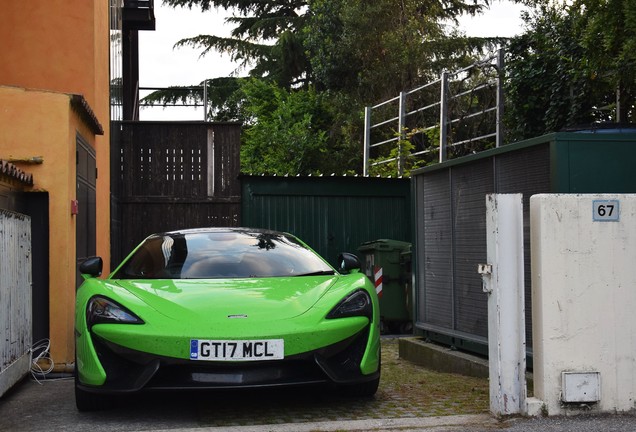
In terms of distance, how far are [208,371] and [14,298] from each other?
2495 millimetres

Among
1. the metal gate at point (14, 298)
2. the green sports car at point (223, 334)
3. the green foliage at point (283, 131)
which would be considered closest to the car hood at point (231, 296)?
the green sports car at point (223, 334)

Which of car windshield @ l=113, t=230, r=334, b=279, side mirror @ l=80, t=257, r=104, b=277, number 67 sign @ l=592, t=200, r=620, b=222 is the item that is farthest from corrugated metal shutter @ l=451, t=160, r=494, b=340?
side mirror @ l=80, t=257, r=104, b=277

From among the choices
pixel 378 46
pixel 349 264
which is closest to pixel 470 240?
pixel 349 264

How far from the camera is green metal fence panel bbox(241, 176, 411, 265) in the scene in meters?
16.5

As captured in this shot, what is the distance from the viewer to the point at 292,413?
21.6ft

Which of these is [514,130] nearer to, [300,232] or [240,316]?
[300,232]

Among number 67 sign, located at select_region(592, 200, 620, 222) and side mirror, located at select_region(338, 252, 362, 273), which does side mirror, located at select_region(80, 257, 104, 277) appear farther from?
number 67 sign, located at select_region(592, 200, 620, 222)

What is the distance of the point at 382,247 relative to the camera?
14.6 meters

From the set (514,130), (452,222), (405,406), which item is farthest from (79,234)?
(514,130)

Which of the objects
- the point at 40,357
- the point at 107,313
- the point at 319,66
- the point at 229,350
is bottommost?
the point at 40,357

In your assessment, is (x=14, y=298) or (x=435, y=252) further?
(x=435, y=252)

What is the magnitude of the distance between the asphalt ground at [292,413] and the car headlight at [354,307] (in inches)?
26.8

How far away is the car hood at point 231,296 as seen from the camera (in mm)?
6414

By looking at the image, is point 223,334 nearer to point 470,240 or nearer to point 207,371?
point 207,371
